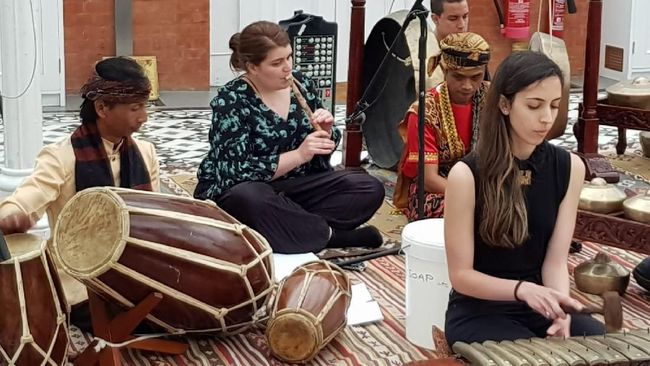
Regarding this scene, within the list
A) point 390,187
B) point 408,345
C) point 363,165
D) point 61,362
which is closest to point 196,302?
point 61,362

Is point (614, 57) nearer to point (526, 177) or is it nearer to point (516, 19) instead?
point (516, 19)

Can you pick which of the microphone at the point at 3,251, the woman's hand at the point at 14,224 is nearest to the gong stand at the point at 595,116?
the woman's hand at the point at 14,224

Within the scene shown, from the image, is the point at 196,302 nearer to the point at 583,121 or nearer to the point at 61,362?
the point at 61,362

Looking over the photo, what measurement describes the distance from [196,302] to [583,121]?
2.84 meters

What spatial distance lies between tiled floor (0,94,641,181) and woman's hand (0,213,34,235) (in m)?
2.49

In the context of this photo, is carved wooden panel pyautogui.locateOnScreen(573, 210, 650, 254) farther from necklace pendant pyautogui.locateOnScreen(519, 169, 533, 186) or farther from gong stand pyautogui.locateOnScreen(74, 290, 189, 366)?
gong stand pyautogui.locateOnScreen(74, 290, 189, 366)

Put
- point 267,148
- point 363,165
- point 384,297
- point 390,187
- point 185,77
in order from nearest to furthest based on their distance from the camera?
point 384,297, point 267,148, point 390,187, point 363,165, point 185,77

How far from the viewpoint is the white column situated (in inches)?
158

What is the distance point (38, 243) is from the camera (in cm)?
273

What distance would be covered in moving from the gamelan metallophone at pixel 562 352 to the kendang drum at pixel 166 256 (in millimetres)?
992

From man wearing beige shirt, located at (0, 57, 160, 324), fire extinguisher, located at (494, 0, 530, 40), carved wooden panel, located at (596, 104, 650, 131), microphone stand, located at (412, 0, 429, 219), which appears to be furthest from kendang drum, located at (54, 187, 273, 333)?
fire extinguisher, located at (494, 0, 530, 40)

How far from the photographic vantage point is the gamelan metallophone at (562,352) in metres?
2.08

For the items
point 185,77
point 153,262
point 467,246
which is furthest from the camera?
point 185,77

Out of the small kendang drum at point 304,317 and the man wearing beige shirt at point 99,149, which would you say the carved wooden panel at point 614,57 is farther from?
the man wearing beige shirt at point 99,149
